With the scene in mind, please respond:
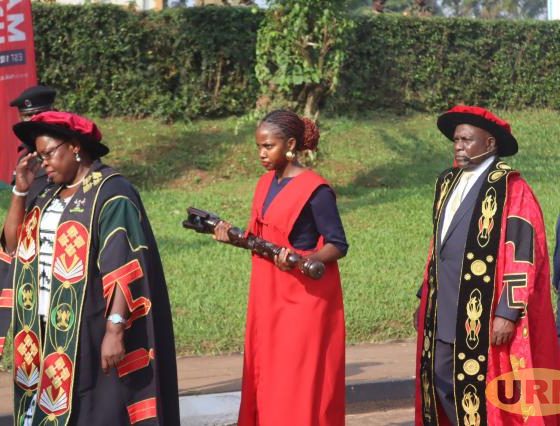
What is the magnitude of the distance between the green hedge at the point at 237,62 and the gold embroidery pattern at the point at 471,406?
11025mm

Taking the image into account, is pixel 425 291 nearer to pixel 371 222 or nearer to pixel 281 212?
pixel 281 212

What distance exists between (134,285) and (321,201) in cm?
122

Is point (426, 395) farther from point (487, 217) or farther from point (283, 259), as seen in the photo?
point (283, 259)

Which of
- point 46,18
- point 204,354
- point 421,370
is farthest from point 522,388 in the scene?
point 46,18

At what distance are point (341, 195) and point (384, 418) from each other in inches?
289

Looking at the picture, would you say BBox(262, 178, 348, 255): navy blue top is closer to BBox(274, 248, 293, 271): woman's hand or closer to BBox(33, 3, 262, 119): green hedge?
BBox(274, 248, 293, 271): woman's hand

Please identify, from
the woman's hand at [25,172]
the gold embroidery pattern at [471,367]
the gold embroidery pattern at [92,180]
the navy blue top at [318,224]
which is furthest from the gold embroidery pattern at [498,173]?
the woman's hand at [25,172]

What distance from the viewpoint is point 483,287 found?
570 centimetres

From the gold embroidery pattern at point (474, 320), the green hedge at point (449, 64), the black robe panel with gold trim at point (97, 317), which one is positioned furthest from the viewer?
the green hedge at point (449, 64)

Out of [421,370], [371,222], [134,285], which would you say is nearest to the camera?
[134,285]

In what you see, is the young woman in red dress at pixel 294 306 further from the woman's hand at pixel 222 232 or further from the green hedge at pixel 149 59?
the green hedge at pixel 149 59

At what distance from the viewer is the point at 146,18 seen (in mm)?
18047

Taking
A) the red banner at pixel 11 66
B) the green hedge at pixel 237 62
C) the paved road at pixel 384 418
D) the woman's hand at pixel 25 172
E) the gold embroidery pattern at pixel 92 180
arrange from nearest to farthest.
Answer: the gold embroidery pattern at pixel 92 180 → the woman's hand at pixel 25 172 → the paved road at pixel 384 418 → the red banner at pixel 11 66 → the green hedge at pixel 237 62

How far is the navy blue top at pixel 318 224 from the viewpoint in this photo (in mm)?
5750
